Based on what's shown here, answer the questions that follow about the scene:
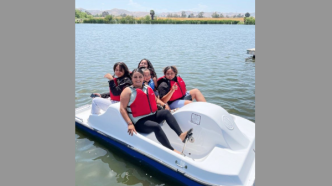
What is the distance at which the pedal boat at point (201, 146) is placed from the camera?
2340mm

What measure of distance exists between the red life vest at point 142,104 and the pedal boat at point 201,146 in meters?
0.22

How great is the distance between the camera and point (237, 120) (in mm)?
3312

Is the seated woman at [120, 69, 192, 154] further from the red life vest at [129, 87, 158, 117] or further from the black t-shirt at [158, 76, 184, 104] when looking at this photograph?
the black t-shirt at [158, 76, 184, 104]

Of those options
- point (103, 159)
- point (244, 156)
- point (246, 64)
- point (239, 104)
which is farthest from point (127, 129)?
point (246, 64)

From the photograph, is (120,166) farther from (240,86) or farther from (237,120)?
(240,86)

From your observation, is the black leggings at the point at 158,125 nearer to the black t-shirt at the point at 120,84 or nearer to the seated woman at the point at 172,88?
the seated woman at the point at 172,88

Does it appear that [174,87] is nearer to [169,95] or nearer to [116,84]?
[169,95]

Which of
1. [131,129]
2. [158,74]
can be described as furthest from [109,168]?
[158,74]

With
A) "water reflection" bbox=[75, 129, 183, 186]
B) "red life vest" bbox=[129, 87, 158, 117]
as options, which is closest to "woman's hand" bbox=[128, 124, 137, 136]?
"red life vest" bbox=[129, 87, 158, 117]

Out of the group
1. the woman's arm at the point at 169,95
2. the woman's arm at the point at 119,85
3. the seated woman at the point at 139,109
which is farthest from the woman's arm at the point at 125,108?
the woman's arm at the point at 169,95

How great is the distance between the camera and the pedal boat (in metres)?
2.34

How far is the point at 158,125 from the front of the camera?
9.33 ft

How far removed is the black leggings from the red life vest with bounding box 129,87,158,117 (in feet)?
0.28

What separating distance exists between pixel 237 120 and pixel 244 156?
899 millimetres
